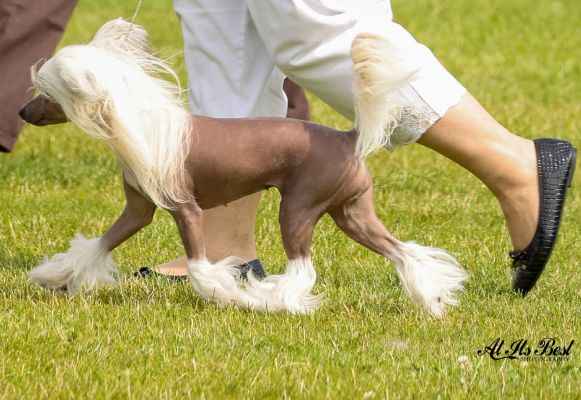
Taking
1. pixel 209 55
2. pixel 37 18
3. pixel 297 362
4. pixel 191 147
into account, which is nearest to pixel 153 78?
pixel 191 147

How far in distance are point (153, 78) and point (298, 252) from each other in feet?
2.40

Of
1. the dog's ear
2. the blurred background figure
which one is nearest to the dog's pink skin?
the dog's ear

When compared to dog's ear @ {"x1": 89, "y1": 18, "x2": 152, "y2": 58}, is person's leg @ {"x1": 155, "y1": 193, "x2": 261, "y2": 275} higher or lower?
lower

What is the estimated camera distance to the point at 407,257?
402 centimetres

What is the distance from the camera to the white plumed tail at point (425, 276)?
4.02 m

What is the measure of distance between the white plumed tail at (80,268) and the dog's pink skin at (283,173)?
0.29 metres

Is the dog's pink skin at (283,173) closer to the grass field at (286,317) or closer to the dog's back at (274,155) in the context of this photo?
the dog's back at (274,155)

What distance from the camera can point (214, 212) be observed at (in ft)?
16.0

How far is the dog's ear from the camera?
3936 millimetres

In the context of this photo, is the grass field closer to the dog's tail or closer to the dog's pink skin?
→ the dog's pink skin

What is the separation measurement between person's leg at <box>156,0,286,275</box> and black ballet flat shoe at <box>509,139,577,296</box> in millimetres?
1076

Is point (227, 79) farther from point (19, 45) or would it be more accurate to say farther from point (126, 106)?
point (19, 45)

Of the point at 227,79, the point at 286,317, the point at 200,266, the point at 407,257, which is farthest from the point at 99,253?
the point at 407,257

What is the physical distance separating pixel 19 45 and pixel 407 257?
330 cm
